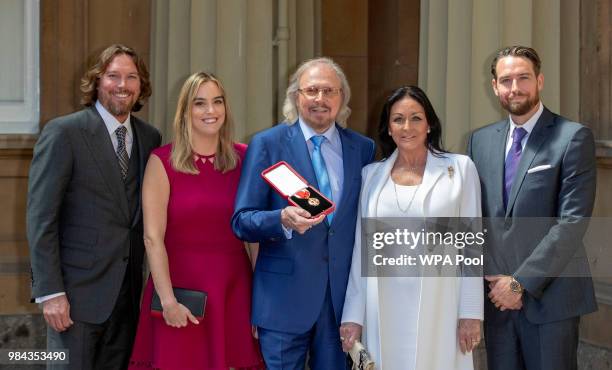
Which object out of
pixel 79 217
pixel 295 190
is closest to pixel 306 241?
pixel 295 190

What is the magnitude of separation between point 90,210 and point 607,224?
3624 millimetres

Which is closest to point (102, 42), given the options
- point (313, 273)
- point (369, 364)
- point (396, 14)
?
point (396, 14)

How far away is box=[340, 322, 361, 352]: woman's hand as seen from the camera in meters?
4.29

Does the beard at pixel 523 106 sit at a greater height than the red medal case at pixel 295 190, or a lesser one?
greater

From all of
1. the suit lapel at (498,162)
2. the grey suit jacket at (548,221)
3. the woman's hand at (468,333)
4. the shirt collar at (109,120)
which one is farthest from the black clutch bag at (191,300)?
the suit lapel at (498,162)

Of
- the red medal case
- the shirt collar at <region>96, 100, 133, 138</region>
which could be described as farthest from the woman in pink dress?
the red medal case

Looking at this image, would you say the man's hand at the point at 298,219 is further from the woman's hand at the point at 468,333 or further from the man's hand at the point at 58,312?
the man's hand at the point at 58,312

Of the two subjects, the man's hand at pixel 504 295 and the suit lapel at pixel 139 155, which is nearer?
the man's hand at pixel 504 295

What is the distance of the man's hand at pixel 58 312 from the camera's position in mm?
4406

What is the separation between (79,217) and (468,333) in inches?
77.2

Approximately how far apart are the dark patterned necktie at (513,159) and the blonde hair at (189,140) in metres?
1.34

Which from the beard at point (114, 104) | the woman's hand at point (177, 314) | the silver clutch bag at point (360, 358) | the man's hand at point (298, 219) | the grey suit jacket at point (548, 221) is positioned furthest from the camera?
the beard at point (114, 104)

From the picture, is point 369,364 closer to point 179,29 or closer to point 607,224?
point 607,224

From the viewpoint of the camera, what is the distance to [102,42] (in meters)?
6.67
